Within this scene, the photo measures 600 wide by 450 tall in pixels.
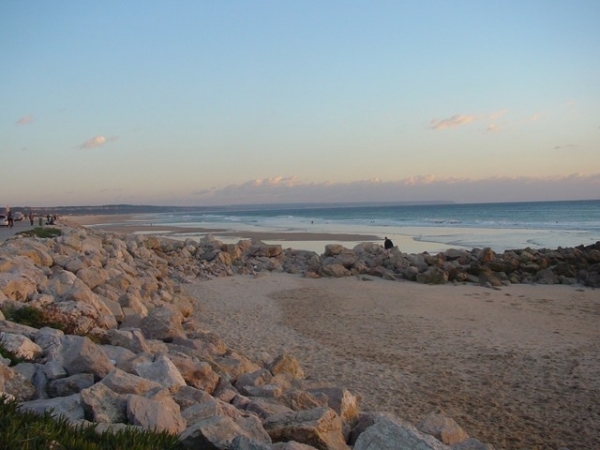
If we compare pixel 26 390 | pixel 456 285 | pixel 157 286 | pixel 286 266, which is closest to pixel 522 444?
pixel 26 390

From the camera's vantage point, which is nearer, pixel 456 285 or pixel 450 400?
pixel 450 400

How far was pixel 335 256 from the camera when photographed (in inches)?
795

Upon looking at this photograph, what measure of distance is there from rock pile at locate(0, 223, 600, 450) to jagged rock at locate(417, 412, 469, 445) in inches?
→ 0.4

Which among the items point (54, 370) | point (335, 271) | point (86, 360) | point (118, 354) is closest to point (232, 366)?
point (118, 354)

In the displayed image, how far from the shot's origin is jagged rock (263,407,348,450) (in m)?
4.03

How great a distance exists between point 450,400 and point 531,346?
3.16 meters

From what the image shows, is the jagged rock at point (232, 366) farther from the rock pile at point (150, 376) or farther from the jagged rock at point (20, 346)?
the jagged rock at point (20, 346)

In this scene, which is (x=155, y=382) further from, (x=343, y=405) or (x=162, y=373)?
(x=343, y=405)

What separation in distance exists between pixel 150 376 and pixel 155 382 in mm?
289

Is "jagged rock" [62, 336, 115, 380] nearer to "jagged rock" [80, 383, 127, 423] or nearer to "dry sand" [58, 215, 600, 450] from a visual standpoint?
"jagged rock" [80, 383, 127, 423]

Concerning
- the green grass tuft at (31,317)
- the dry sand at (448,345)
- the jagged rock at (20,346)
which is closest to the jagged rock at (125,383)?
the jagged rock at (20,346)

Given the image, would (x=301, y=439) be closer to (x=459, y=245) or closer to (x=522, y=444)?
(x=522, y=444)

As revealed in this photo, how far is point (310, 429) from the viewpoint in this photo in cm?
405

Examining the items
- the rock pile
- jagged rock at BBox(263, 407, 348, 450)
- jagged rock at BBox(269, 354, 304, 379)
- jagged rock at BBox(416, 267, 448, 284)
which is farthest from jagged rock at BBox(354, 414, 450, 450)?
jagged rock at BBox(416, 267, 448, 284)
